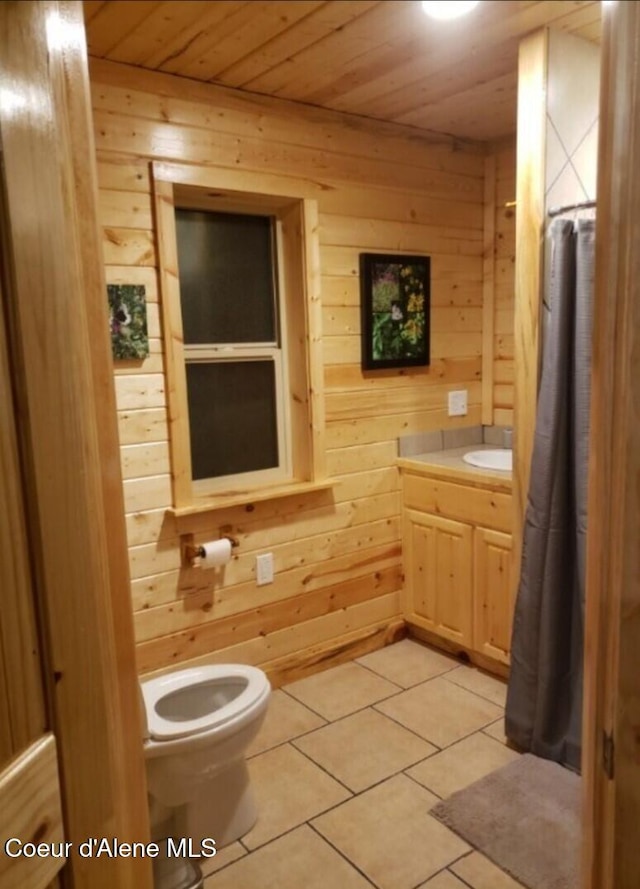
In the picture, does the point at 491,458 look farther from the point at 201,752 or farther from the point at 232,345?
the point at 201,752

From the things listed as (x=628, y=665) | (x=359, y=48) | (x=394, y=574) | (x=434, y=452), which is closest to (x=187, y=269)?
(x=434, y=452)

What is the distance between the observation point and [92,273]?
2.38ft

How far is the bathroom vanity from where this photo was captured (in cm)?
252

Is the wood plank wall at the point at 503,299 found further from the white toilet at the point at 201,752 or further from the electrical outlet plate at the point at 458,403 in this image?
the white toilet at the point at 201,752

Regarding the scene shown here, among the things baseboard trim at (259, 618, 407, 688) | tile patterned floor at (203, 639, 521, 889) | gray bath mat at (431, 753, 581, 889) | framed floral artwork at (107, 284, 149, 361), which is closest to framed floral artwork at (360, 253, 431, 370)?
framed floral artwork at (107, 284, 149, 361)

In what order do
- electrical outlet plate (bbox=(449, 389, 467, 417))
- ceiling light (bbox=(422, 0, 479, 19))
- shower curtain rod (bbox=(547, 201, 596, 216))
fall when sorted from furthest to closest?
electrical outlet plate (bbox=(449, 389, 467, 417)), shower curtain rod (bbox=(547, 201, 596, 216)), ceiling light (bbox=(422, 0, 479, 19))

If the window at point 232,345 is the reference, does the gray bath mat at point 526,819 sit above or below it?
below

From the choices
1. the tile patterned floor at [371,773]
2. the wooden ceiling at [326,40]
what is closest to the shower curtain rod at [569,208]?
the wooden ceiling at [326,40]

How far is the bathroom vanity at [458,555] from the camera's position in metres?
2.52

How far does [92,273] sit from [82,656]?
426 millimetres

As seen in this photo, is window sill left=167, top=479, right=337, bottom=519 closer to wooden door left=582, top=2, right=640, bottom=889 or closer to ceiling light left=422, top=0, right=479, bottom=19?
wooden door left=582, top=2, right=640, bottom=889

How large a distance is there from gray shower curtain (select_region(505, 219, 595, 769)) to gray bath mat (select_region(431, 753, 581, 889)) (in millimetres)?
110

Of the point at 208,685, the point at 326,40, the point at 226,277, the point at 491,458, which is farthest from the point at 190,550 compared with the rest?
the point at 326,40

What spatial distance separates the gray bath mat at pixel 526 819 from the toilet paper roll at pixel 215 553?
1.03 metres
